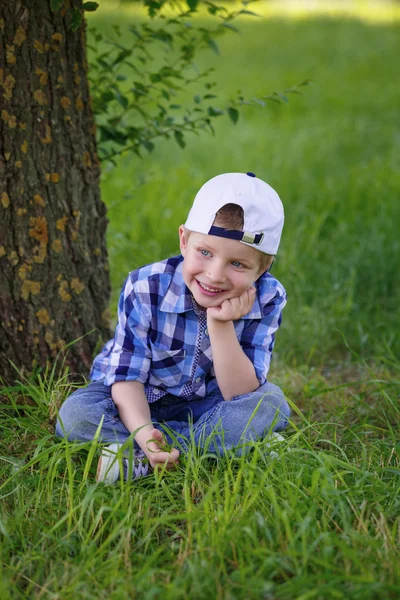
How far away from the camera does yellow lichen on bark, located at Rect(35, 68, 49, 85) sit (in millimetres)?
2361

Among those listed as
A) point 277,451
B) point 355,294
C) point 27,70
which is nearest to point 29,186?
point 27,70

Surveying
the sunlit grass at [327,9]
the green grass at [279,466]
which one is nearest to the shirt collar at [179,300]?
the green grass at [279,466]

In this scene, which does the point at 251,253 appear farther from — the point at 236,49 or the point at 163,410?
the point at 236,49

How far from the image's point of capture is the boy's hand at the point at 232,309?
2164mm

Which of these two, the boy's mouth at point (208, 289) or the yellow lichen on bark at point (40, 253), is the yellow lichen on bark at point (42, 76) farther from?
the boy's mouth at point (208, 289)

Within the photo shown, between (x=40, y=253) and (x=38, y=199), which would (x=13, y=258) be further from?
(x=38, y=199)

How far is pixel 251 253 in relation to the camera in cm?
213

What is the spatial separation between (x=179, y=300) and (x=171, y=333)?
12cm

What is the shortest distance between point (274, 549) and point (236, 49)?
1041 cm

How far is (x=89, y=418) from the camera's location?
2229 millimetres

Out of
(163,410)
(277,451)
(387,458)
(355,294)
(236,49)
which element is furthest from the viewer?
(236,49)

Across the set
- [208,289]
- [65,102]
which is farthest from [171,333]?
[65,102]

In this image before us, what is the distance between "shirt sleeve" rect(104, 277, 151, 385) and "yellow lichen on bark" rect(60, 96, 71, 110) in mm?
676

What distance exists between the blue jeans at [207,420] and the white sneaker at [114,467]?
90mm
